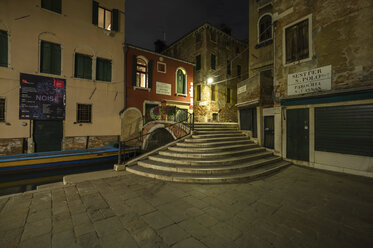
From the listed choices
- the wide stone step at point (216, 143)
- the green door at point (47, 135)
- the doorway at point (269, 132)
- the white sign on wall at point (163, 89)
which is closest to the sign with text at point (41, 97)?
the green door at point (47, 135)

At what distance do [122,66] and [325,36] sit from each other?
13.1 meters

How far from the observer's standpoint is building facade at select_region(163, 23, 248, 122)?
59.5 feet

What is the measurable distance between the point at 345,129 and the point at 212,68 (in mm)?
14434

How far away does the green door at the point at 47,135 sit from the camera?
34.1 ft

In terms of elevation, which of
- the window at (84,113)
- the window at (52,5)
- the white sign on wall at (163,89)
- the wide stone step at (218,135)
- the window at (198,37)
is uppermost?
the window at (198,37)

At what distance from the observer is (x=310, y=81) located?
730 centimetres

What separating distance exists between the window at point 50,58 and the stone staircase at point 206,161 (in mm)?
9267

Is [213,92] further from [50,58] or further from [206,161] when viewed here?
[50,58]

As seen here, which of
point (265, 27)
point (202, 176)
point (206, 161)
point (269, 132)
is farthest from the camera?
point (265, 27)

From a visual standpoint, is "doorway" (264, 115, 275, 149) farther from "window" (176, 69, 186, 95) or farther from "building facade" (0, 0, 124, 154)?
"building facade" (0, 0, 124, 154)

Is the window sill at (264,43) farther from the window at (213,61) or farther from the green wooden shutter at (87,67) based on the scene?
the green wooden shutter at (87,67)

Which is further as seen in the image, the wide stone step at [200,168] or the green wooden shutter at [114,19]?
the green wooden shutter at [114,19]

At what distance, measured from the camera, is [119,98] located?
13.2m

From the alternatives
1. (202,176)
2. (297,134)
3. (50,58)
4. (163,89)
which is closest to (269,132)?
(297,134)
